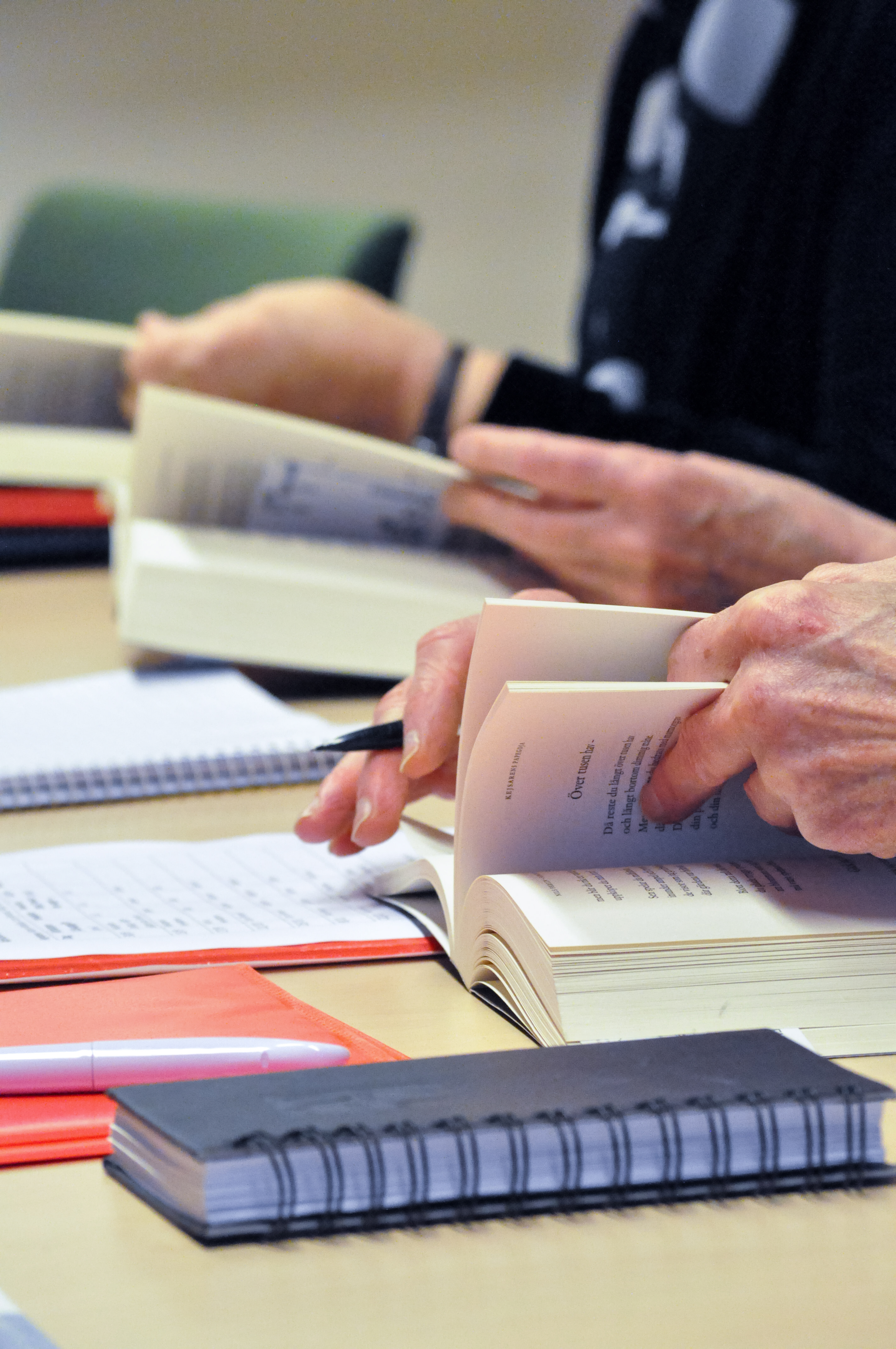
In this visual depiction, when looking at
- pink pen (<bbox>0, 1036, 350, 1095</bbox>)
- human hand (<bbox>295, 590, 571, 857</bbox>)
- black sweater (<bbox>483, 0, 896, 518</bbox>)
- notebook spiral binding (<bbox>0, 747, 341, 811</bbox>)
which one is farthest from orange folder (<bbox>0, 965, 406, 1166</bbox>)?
black sweater (<bbox>483, 0, 896, 518</bbox>)

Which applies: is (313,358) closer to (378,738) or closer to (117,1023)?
(378,738)

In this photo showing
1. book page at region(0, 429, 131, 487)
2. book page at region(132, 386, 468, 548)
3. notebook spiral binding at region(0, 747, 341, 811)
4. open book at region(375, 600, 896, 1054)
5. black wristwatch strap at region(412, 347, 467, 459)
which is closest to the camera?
open book at region(375, 600, 896, 1054)

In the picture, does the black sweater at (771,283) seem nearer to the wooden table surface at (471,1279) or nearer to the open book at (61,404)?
the open book at (61,404)

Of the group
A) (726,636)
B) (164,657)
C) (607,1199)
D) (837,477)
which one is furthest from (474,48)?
(607,1199)

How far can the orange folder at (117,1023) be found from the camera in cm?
38

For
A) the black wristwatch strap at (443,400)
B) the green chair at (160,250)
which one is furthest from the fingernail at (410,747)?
the green chair at (160,250)

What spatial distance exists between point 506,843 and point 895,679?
151 mm

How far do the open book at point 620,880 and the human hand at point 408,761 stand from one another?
4cm

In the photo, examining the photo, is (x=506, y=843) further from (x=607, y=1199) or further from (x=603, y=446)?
(x=603, y=446)

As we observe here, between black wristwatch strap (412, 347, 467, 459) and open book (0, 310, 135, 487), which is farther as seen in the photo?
open book (0, 310, 135, 487)

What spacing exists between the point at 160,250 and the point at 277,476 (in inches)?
49.9

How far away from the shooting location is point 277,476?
105 cm

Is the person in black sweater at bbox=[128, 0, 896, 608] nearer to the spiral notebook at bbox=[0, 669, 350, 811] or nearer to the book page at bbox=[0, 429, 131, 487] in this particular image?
the book page at bbox=[0, 429, 131, 487]

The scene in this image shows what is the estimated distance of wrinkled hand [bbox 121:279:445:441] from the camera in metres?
1.23
